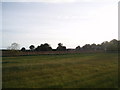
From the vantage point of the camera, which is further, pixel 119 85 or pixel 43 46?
pixel 43 46

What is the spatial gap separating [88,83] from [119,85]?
5.09 ft

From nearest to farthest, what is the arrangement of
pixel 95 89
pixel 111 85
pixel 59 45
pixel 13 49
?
pixel 95 89, pixel 111 85, pixel 13 49, pixel 59 45

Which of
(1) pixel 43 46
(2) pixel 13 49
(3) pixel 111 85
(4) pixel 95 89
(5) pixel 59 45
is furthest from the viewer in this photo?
(5) pixel 59 45

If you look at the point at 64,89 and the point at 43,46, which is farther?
the point at 43,46

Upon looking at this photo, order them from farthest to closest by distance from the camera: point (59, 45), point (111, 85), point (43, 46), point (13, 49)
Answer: point (59, 45) < point (43, 46) < point (13, 49) < point (111, 85)

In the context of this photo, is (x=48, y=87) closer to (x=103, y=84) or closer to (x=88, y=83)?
(x=88, y=83)

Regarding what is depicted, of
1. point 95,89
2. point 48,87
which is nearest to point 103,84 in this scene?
point 95,89

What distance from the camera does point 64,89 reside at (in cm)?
777

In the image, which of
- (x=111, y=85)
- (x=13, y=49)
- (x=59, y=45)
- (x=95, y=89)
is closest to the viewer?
(x=95, y=89)

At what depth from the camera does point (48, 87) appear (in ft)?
26.4

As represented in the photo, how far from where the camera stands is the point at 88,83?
8594 mm

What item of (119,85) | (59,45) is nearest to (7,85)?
(119,85)

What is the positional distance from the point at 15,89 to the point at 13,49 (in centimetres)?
3718

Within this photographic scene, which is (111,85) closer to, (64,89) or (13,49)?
(64,89)
